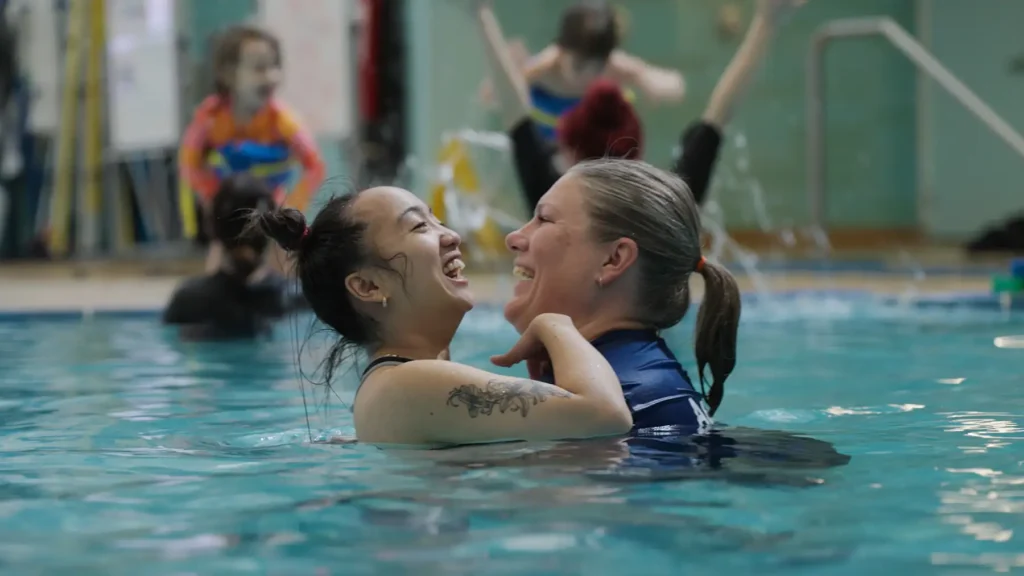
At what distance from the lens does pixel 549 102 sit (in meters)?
6.19

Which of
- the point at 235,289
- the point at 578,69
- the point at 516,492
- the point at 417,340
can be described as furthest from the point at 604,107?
the point at 516,492

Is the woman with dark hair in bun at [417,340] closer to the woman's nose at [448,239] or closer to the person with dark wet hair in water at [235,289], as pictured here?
the woman's nose at [448,239]

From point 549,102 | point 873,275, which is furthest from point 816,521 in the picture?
point 873,275

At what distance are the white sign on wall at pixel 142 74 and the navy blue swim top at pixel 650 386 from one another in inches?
334

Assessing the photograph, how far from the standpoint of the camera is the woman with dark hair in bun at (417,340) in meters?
2.58

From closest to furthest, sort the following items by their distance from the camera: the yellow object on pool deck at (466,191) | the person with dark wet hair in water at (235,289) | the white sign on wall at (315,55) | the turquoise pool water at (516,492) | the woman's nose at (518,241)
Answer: the turquoise pool water at (516,492), the woman's nose at (518,241), the person with dark wet hair in water at (235,289), the yellow object on pool deck at (466,191), the white sign on wall at (315,55)

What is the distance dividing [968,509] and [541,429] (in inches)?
29.9

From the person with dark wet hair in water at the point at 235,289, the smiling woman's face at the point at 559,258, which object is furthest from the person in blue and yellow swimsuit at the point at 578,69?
the smiling woman's face at the point at 559,258

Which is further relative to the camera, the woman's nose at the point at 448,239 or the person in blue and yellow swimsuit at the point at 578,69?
the person in blue and yellow swimsuit at the point at 578,69

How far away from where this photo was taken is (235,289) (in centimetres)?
577

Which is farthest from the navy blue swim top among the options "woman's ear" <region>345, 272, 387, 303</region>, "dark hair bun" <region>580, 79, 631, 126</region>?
"dark hair bun" <region>580, 79, 631, 126</region>

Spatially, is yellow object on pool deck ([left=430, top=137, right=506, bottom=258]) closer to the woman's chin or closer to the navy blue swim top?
the woman's chin

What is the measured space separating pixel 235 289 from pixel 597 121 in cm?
182

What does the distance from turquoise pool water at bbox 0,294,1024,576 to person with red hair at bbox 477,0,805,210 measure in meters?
0.86
